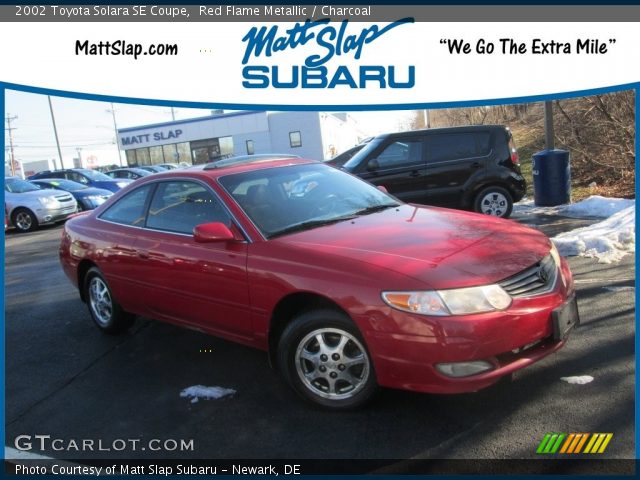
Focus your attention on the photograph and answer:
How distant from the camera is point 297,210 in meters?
4.12

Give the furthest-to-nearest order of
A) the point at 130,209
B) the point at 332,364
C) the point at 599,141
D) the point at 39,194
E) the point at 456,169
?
the point at 39,194 → the point at 599,141 → the point at 456,169 → the point at 130,209 → the point at 332,364

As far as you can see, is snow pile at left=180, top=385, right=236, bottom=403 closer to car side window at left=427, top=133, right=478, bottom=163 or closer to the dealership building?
car side window at left=427, top=133, right=478, bottom=163

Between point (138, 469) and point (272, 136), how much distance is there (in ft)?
132

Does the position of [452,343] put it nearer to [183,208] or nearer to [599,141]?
[183,208]

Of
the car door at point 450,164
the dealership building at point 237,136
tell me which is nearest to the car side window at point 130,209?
the car door at point 450,164

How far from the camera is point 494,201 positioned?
8891mm

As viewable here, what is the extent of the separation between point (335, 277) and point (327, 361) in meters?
0.56

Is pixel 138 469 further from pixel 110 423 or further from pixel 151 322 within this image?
pixel 151 322

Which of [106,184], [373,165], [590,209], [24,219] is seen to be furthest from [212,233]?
[106,184]

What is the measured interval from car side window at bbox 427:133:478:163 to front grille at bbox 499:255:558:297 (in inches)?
221

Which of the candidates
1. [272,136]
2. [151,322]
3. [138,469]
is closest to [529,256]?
[138,469]

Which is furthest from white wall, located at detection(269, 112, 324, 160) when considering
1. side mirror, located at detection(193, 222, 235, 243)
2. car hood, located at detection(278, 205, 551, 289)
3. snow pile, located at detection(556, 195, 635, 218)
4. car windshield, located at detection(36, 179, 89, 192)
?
side mirror, located at detection(193, 222, 235, 243)

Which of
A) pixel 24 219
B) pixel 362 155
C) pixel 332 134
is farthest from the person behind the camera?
pixel 332 134

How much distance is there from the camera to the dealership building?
4138cm
